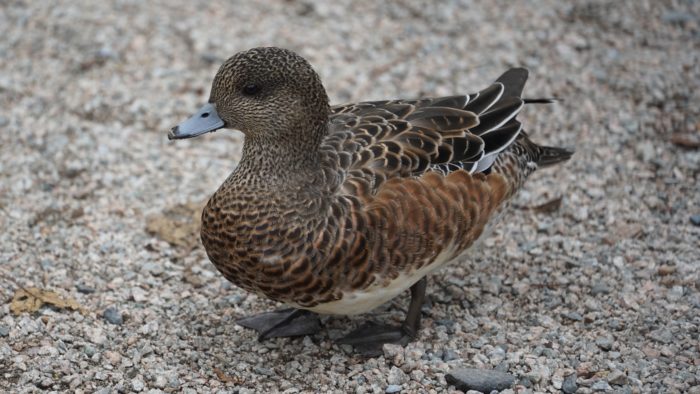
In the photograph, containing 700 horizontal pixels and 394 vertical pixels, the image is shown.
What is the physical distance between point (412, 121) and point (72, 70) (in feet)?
11.2

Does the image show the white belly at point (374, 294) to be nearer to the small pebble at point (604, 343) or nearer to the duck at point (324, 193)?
the duck at point (324, 193)

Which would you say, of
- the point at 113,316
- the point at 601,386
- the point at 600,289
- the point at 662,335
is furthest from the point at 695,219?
the point at 113,316

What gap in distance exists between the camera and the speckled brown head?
390 cm

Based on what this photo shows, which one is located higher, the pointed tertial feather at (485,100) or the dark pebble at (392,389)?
the pointed tertial feather at (485,100)

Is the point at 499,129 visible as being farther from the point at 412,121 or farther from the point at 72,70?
the point at 72,70

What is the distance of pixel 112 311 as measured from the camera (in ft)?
14.8

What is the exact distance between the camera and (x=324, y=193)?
3.97 metres

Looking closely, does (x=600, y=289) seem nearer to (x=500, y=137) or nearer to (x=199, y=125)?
(x=500, y=137)

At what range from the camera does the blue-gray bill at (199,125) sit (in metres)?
3.90

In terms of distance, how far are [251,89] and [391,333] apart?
1442 millimetres

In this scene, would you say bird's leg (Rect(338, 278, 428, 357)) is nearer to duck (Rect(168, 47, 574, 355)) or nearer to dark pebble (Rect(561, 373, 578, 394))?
duck (Rect(168, 47, 574, 355))

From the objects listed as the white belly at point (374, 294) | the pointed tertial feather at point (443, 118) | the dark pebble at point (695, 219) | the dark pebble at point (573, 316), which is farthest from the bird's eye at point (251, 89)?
the dark pebble at point (695, 219)

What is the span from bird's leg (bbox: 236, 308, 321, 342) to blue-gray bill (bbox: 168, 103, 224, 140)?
113cm

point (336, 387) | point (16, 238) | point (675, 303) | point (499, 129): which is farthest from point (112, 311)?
point (675, 303)
